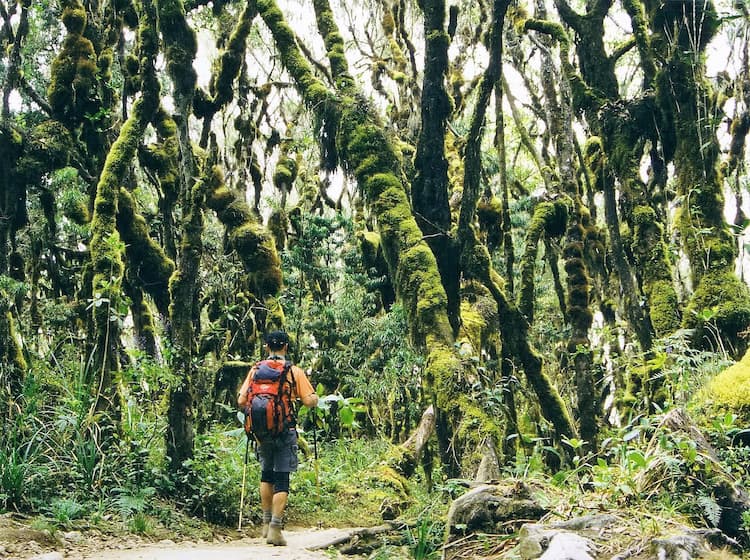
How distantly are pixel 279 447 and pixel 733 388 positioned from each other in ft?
12.8

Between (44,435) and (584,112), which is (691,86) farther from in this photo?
(44,435)

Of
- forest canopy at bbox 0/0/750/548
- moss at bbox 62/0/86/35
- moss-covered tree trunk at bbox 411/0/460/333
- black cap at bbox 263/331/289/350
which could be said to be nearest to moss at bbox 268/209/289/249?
forest canopy at bbox 0/0/750/548

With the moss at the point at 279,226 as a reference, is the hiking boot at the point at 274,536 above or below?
below

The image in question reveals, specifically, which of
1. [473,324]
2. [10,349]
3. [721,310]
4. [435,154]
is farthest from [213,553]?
[473,324]

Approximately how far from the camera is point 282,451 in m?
6.23

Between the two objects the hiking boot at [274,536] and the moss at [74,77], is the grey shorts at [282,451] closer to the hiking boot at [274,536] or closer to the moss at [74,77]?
the hiking boot at [274,536]

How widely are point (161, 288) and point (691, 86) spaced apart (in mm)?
8786

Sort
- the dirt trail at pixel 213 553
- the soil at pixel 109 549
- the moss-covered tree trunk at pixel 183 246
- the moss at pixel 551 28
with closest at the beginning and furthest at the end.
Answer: the soil at pixel 109 549 → the dirt trail at pixel 213 553 → the moss-covered tree trunk at pixel 183 246 → the moss at pixel 551 28

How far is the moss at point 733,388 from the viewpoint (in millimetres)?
6031

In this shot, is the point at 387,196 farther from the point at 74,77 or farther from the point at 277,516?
the point at 74,77

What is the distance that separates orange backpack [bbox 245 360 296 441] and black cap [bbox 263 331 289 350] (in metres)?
0.17

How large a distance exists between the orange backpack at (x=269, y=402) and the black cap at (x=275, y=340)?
0.57 ft

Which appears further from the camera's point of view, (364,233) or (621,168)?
(364,233)

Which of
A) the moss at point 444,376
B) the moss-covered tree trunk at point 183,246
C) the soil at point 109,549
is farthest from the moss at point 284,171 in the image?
the soil at point 109,549
